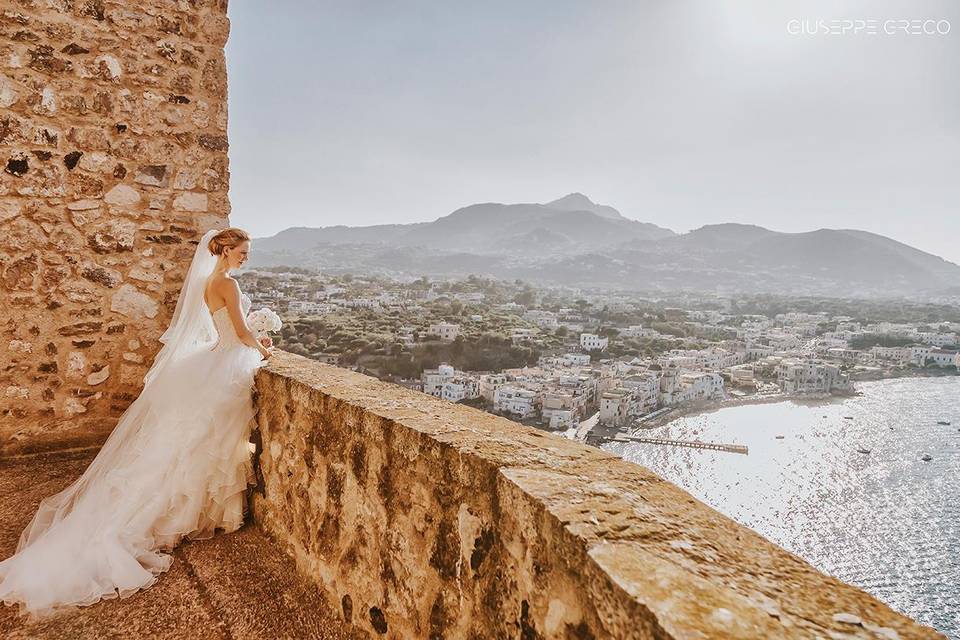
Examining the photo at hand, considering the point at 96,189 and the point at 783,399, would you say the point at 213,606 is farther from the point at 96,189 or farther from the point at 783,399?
the point at 783,399

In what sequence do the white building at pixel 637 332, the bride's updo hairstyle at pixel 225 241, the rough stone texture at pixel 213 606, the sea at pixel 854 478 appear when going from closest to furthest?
the rough stone texture at pixel 213 606 < the bride's updo hairstyle at pixel 225 241 < the sea at pixel 854 478 < the white building at pixel 637 332

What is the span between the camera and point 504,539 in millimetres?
1085

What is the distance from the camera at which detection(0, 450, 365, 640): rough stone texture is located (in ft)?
5.47

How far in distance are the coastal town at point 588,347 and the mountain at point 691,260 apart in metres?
22.2

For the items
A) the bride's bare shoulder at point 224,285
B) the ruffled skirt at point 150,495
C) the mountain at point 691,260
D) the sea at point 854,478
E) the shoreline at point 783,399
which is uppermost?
the mountain at point 691,260

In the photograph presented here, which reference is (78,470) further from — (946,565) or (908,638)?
(946,565)

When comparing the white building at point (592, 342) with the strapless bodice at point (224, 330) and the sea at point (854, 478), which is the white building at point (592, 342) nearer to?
the sea at point (854, 478)

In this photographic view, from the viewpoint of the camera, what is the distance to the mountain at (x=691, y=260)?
56.8 m

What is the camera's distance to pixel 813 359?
23609 mm

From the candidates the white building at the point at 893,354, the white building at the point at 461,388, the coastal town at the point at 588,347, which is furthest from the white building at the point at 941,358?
the white building at the point at 461,388

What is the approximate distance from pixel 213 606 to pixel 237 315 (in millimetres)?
1225

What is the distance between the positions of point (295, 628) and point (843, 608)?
1.60 meters

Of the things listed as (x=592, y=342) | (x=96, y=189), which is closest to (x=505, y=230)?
(x=592, y=342)

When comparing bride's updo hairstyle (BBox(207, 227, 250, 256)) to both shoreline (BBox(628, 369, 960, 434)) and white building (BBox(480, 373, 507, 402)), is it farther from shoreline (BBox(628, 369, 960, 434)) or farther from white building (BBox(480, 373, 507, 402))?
shoreline (BBox(628, 369, 960, 434))
